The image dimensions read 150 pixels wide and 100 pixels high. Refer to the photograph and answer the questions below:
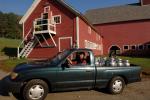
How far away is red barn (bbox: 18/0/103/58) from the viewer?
98.2 feet

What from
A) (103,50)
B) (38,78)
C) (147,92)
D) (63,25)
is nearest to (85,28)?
(63,25)

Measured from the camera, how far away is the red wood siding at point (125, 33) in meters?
46.4

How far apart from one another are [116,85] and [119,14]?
4254 cm

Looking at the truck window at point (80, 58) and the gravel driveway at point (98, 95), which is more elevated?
the truck window at point (80, 58)

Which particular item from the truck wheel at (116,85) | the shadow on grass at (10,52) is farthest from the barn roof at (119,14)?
the truck wheel at (116,85)

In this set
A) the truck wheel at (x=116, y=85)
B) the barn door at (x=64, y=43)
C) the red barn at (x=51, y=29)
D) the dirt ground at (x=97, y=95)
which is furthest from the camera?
the barn door at (x=64, y=43)

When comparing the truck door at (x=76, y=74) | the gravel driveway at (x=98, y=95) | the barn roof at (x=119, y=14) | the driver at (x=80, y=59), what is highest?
the barn roof at (x=119, y=14)

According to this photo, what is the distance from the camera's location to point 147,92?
11320 mm

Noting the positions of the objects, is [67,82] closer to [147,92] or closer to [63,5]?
[147,92]

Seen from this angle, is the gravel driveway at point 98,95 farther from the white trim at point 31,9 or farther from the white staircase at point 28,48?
the white trim at point 31,9

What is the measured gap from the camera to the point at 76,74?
9.77 m

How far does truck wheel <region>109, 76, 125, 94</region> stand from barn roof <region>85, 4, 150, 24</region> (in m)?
38.6

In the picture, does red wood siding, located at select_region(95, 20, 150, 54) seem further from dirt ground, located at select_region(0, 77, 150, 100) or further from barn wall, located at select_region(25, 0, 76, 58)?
dirt ground, located at select_region(0, 77, 150, 100)

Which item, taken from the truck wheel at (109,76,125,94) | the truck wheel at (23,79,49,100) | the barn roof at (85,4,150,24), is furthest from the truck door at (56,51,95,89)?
the barn roof at (85,4,150,24)
